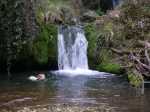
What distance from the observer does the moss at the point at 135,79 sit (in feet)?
56.5

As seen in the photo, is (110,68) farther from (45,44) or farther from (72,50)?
(45,44)

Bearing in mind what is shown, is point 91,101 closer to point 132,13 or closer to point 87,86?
point 87,86

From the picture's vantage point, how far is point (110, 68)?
808 inches

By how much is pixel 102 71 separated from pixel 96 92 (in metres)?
4.80

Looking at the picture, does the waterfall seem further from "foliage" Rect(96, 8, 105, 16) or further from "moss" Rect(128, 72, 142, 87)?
"foliage" Rect(96, 8, 105, 16)

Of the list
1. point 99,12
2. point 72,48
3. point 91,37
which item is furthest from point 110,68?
point 99,12

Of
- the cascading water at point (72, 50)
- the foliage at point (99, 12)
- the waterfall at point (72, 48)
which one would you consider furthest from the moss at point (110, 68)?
the foliage at point (99, 12)

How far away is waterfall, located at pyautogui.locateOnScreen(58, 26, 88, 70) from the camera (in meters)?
21.9

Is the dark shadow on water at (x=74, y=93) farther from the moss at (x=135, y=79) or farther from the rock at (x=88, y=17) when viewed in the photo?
the rock at (x=88, y=17)

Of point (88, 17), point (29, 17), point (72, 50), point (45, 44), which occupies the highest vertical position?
point (29, 17)

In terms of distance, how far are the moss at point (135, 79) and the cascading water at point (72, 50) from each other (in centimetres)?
389

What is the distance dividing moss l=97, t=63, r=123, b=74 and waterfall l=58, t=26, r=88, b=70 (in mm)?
929

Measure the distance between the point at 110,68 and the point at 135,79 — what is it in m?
3.11

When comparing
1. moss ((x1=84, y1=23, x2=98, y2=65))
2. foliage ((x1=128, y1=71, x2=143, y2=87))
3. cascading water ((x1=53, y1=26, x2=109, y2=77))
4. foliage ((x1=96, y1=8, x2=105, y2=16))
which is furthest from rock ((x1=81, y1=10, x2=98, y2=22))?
foliage ((x1=128, y1=71, x2=143, y2=87))
